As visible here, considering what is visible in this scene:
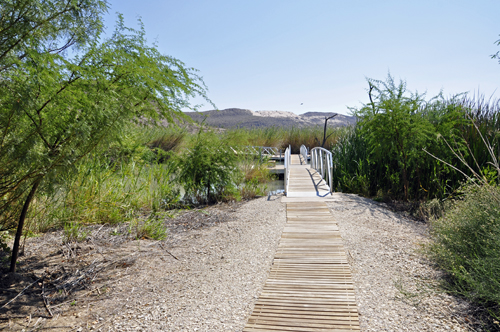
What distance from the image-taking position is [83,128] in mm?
2719

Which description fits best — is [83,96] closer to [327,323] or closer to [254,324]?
[254,324]

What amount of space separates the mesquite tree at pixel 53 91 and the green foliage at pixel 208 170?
3.80 metres

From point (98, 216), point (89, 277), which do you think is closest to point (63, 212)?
point (98, 216)

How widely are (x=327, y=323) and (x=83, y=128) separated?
8.31 ft

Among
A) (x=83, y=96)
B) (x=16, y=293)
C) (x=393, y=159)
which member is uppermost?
(x=83, y=96)

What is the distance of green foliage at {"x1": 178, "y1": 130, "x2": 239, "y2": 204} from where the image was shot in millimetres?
7141

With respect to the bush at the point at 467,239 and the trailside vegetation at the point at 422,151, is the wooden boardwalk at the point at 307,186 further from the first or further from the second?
the bush at the point at 467,239

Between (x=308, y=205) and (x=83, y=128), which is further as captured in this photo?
(x=308, y=205)

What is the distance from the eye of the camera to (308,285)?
10.5ft

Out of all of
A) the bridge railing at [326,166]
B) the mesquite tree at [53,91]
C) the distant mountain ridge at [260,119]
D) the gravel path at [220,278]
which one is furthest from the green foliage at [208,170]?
the distant mountain ridge at [260,119]

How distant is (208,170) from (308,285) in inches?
173

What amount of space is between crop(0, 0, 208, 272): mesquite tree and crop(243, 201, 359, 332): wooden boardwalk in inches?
84.0

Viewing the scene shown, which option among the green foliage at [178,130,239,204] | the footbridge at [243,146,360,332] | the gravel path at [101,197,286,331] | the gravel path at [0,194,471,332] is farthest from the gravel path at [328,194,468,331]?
the green foliage at [178,130,239,204]

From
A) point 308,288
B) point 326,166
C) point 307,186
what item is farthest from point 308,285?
point 326,166
